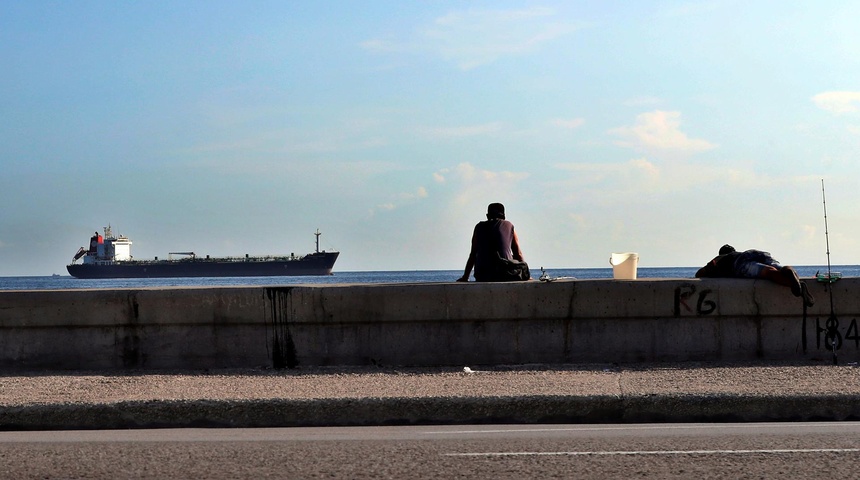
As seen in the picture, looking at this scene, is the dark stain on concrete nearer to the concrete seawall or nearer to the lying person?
the concrete seawall

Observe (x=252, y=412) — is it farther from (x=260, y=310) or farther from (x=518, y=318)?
(x=518, y=318)

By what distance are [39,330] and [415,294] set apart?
4.13 meters

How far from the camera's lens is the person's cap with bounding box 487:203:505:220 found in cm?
1255

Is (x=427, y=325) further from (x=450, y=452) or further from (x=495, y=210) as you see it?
(x=450, y=452)

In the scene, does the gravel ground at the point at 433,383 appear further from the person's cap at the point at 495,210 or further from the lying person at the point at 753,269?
the person's cap at the point at 495,210

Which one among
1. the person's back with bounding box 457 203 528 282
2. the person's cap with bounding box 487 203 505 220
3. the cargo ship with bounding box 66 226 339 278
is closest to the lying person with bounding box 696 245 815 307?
the person's back with bounding box 457 203 528 282

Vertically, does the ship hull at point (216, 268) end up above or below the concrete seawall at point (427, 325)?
above

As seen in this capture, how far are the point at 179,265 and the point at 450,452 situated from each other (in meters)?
139

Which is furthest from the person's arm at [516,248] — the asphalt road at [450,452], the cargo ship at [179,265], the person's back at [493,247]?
the cargo ship at [179,265]

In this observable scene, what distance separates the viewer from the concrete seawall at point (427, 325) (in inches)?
435

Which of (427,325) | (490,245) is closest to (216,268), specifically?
(490,245)

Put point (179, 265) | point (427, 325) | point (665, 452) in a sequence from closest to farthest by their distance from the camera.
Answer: point (665, 452)
point (427, 325)
point (179, 265)

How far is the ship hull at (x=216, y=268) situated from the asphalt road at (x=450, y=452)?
136m

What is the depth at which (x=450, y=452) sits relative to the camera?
23.1 feet
